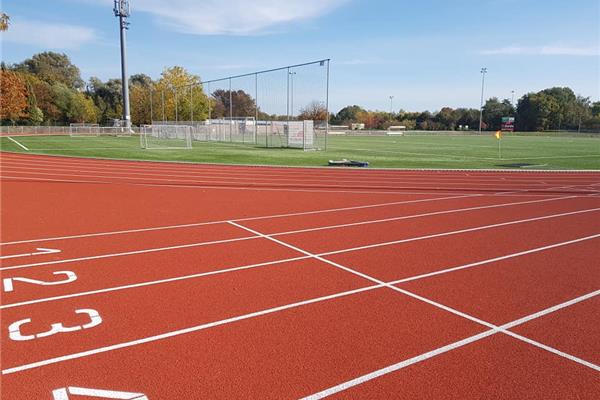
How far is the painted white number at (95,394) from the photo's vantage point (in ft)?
10.0

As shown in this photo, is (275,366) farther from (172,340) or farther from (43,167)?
(43,167)

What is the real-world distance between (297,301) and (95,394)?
221cm

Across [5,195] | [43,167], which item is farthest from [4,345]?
[43,167]

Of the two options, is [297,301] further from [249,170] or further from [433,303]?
[249,170]

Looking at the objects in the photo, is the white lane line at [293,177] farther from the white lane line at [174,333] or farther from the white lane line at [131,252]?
the white lane line at [174,333]

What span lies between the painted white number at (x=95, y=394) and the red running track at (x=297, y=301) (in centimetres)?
1

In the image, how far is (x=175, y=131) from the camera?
39000mm

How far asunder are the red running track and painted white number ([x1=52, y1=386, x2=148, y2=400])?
0.04 ft

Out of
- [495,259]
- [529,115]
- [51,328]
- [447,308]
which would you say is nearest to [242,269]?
[51,328]

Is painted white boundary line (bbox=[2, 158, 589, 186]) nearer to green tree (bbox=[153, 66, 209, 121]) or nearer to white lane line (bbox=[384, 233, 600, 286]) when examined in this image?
white lane line (bbox=[384, 233, 600, 286])

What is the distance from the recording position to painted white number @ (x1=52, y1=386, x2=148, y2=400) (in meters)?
3.06

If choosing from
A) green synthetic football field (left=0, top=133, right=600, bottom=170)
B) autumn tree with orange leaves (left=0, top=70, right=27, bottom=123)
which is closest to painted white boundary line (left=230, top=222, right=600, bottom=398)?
green synthetic football field (left=0, top=133, right=600, bottom=170)

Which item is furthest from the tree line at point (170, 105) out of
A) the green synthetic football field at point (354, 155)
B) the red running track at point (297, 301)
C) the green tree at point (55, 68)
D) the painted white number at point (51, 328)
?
the painted white number at point (51, 328)

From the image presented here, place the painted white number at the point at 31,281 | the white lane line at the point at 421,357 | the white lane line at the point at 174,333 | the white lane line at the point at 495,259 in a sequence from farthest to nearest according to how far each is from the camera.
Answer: the white lane line at the point at 495,259, the painted white number at the point at 31,281, the white lane line at the point at 174,333, the white lane line at the point at 421,357
